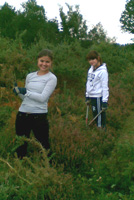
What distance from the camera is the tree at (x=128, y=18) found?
45.6 m

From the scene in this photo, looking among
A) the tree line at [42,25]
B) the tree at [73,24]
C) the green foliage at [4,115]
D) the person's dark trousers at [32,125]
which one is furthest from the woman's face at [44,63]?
the tree at [73,24]

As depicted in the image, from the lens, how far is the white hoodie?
513 cm

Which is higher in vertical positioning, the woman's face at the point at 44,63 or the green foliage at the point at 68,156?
the woman's face at the point at 44,63

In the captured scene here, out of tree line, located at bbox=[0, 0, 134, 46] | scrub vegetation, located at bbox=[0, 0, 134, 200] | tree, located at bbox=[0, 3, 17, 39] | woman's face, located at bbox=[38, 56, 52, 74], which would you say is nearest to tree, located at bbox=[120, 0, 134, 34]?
tree line, located at bbox=[0, 0, 134, 46]

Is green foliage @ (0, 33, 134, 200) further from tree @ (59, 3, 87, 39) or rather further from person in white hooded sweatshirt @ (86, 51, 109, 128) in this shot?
tree @ (59, 3, 87, 39)

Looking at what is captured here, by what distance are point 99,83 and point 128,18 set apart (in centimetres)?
4502

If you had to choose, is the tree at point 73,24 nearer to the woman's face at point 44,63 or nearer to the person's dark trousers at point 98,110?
the person's dark trousers at point 98,110

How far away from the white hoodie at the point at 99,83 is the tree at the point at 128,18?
43.6 m

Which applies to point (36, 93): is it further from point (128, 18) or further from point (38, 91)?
point (128, 18)

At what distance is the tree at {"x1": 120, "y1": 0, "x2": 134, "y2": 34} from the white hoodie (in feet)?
143

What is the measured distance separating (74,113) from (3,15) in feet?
113

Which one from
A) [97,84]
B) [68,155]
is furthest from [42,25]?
[68,155]

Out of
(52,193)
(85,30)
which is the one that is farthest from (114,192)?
(85,30)

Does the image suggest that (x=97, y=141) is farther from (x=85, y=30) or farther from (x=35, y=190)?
(x=85, y=30)
